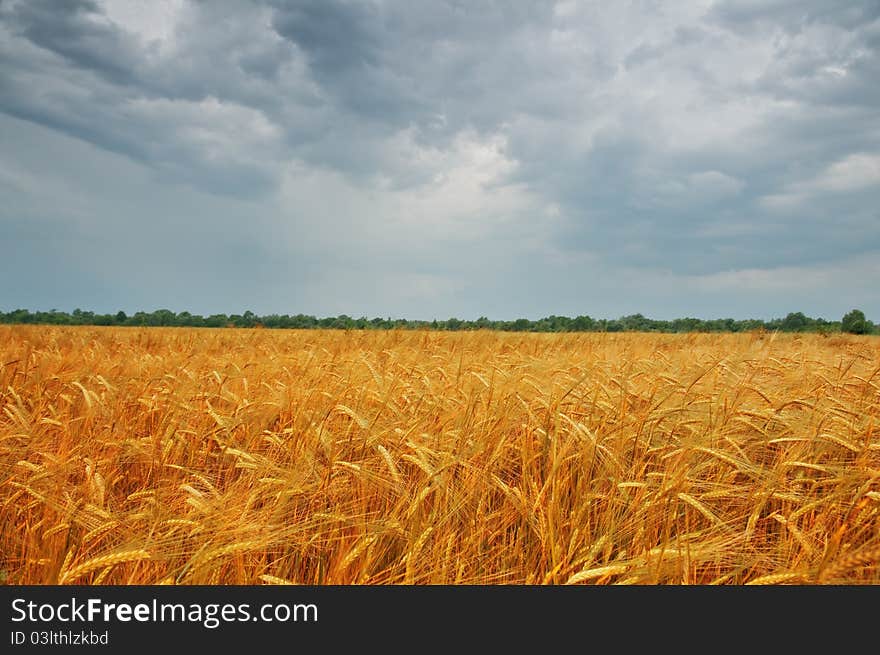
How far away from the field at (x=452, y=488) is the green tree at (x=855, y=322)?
25033mm

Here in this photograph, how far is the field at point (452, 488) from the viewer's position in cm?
159

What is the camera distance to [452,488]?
191 cm

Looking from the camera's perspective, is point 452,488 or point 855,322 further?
point 855,322

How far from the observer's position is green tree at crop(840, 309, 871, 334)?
73.1 feet

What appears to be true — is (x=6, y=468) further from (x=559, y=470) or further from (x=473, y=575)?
(x=559, y=470)

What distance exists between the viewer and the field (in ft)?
5.23

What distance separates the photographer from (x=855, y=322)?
2309 cm

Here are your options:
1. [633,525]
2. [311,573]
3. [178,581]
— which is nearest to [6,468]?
[178,581]

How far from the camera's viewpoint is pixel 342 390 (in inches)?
123

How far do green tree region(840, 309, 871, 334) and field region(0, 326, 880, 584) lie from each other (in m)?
25.0

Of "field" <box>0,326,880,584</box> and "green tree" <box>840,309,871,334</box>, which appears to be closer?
"field" <box>0,326,880,584</box>

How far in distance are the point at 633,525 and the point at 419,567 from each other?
826 millimetres

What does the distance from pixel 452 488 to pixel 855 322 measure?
29036mm

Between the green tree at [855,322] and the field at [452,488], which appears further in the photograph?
the green tree at [855,322]
